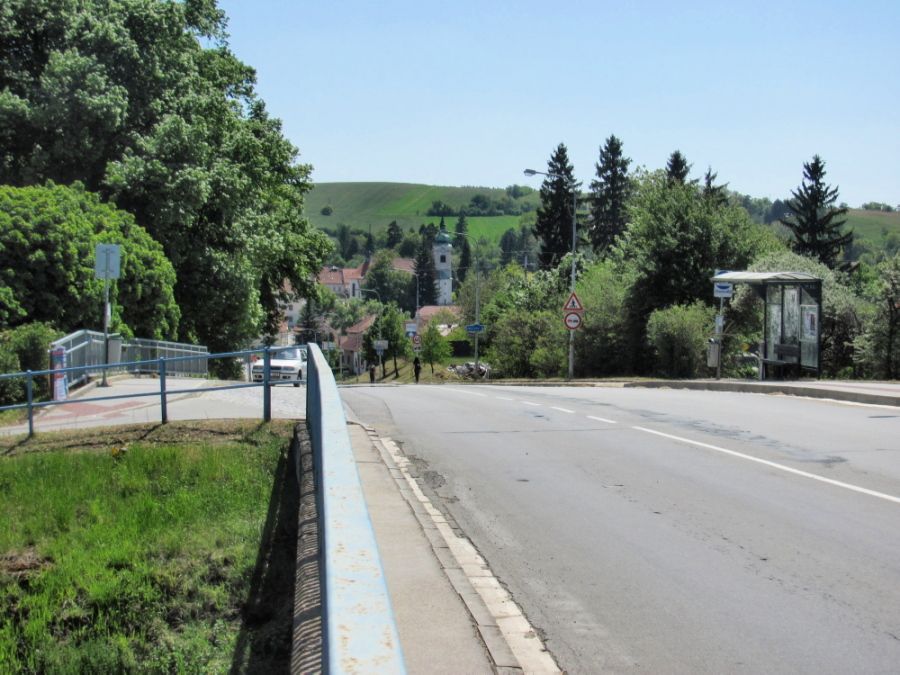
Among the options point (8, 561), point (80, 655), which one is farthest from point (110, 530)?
point (80, 655)

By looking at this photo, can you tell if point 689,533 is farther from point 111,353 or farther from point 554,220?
point 554,220

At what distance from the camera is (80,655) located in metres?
6.91

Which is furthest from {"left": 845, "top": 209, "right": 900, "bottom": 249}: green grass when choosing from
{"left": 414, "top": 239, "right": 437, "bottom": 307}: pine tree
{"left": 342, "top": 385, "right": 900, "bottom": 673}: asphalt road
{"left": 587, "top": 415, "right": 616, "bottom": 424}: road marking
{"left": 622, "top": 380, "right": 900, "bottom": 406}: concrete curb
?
{"left": 342, "top": 385, "right": 900, "bottom": 673}: asphalt road

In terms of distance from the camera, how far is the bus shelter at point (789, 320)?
84.2 feet

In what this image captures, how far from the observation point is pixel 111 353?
22000 mm

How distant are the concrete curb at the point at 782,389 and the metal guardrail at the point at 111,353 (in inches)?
480

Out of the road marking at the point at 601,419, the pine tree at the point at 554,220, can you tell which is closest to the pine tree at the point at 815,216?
the pine tree at the point at 554,220

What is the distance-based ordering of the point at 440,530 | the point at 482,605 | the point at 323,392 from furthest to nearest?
1. the point at 440,530
2. the point at 323,392
3. the point at 482,605

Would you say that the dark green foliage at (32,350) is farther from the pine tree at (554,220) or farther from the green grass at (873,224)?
the green grass at (873,224)

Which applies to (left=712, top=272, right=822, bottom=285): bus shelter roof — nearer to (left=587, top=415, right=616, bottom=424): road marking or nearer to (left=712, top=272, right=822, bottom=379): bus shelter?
(left=712, top=272, right=822, bottom=379): bus shelter

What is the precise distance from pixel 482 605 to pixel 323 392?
1753 millimetres

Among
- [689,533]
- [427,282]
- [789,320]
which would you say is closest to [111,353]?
[689,533]

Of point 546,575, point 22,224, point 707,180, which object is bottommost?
point 546,575

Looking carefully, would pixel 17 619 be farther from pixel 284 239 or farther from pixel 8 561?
pixel 284 239
